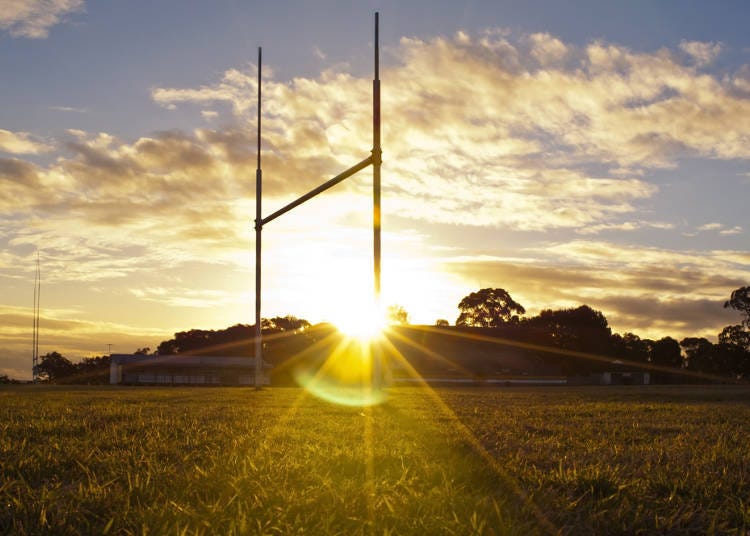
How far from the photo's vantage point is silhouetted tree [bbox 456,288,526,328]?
122 metres

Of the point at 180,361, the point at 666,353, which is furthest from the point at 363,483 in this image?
the point at 666,353

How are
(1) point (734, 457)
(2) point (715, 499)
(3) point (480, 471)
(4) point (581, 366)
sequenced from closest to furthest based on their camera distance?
1. (2) point (715, 499)
2. (3) point (480, 471)
3. (1) point (734, 457)
4. (4) point (581, 366)

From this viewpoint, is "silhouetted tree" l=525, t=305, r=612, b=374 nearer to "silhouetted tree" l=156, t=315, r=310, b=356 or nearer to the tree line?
the tree line

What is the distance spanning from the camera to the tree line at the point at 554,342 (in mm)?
96100

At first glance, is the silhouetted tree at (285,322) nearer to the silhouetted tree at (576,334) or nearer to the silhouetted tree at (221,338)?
the silhouetted tree at (221,338)

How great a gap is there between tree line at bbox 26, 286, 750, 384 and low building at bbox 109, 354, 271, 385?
5.65 metres

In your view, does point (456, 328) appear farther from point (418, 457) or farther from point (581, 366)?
point (418, 457)

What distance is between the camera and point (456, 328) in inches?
Answer: 3580

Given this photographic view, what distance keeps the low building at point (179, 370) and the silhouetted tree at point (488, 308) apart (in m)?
44.2

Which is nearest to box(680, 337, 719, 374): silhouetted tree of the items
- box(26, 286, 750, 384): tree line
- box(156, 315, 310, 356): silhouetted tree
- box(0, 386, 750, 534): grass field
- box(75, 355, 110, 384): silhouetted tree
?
box(26, 286, 750, 384): tree line

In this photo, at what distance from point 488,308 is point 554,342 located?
74.5 ft

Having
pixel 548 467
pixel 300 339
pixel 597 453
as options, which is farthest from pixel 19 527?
pixel 300 339

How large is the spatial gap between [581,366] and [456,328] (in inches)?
760

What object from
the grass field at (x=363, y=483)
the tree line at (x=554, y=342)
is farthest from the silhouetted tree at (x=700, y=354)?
the grass field at (x=363, y=483)
